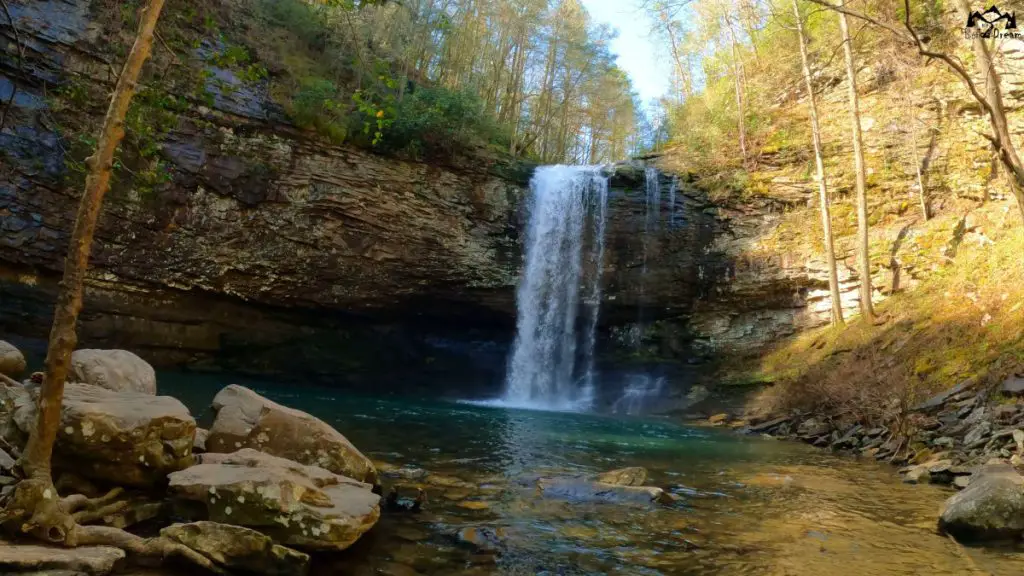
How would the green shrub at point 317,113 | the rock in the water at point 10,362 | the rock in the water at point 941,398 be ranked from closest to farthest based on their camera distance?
the rock in the water at point 10,362
the rock in the water at point 941,398
the green shrub at point 317,113

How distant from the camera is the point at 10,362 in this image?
19.6 ft

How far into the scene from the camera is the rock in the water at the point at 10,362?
591 cm

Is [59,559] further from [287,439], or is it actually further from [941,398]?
[941,398]

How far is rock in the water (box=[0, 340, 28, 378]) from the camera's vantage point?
5.91 metres

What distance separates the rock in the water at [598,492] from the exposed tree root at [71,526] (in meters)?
3.34

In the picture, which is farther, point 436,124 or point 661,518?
point 436,124

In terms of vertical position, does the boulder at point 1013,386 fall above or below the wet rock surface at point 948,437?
above

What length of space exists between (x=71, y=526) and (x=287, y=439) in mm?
2263

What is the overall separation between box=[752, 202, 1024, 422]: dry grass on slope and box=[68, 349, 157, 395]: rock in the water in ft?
33.7

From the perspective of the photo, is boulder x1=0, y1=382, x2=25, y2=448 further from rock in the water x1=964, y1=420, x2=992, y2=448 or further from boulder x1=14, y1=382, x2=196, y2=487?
rock in the water x1=964, y1=420, x2=992, y2=448

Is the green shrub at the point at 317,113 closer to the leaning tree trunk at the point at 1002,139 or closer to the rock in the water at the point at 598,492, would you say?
the rock in the water at the point at 598,492

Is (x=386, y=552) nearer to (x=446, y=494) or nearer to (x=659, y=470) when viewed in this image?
(x=446, y=494)

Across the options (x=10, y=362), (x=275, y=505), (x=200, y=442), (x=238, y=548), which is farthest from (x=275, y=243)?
(x=238, y=548)

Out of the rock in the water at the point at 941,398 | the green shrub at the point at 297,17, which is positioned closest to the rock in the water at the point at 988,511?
the rock in the water at the point at 941,398
